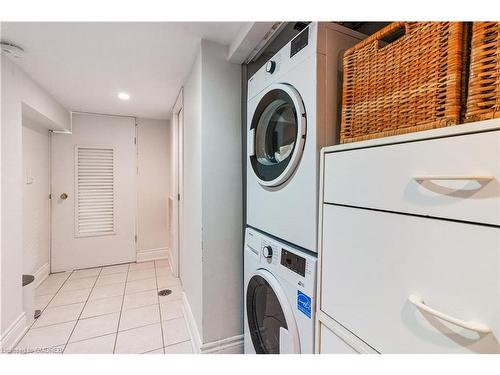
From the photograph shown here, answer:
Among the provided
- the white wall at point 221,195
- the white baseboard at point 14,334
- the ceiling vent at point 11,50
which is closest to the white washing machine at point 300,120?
the white wall at point 221,195

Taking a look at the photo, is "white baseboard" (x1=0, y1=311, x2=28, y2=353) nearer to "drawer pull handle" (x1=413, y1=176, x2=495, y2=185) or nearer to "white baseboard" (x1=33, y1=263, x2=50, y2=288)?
"white baseboard" (x1=33, y1=263, x2=50, y2=288)

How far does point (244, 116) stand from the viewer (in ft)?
5.22

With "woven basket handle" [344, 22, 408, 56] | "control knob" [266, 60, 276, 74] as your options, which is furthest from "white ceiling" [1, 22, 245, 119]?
"woven basket handle" [344, 22, 408, 56]

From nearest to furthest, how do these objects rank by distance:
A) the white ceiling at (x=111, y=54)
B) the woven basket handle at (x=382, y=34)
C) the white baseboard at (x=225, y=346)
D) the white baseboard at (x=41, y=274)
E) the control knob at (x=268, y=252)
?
the woven basket handle at (x=382, y=34) → the control knob at (x=268, y=252) → the white ceiling at (x=111, y=54) → the white baseboard at (x=225, y=346) → the white baseboard at (x=41, y=274)

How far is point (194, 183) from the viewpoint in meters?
1.70

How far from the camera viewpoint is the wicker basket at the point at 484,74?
19.1 inches

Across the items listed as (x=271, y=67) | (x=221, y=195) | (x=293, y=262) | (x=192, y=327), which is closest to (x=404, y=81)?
(x=271, y=67)

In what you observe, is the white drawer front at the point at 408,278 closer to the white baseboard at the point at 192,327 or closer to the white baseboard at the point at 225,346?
the white baseboard at the point at 225,346

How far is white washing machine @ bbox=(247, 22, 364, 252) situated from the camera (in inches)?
→ 34.8

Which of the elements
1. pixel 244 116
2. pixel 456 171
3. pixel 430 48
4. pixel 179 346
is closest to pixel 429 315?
pixel 456 171

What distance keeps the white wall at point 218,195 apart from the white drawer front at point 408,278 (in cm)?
87

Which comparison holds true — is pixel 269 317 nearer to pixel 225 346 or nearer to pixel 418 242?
pixel 225 346

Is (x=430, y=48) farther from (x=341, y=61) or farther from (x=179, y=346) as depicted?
(x=179, y=346)

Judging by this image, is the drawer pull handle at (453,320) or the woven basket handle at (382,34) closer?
the drawer pull handle at (453,320)
